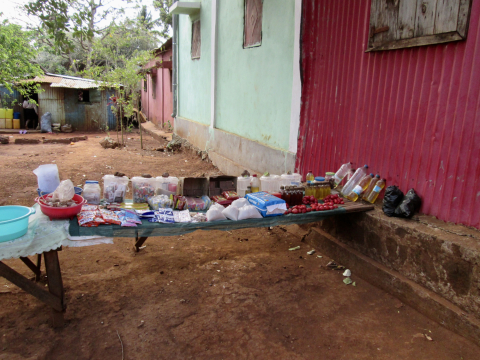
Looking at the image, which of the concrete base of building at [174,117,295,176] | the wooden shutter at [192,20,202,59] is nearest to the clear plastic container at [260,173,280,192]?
the concrete base of building at [174,117,295,176]

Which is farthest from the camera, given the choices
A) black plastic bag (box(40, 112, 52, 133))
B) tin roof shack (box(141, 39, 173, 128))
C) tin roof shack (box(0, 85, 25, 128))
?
tin roof shack (box(0, 85, 25, 128))

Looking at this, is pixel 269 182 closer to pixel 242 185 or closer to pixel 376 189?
pixel 242 185

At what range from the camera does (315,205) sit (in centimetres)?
375

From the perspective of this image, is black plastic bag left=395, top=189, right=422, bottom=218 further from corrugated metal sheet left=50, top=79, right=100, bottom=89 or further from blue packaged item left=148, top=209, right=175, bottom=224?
corrugated metal sheet left=50, top=79, right=100, bottom=89

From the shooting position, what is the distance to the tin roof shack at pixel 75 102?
55.2 ft

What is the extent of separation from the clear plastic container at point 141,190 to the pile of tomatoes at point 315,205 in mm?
1446

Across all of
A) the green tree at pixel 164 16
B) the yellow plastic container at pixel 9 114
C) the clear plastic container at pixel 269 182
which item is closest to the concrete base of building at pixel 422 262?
the clear plastic container at pixel 269 182

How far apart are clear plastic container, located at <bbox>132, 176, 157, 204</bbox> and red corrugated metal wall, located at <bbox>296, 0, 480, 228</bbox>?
2434 millimetres

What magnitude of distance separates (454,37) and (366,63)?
109cm

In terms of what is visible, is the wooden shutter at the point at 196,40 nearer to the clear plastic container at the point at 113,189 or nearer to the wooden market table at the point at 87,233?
the clear plastic container at the point at 113,189

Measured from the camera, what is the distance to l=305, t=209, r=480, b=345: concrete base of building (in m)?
2.77

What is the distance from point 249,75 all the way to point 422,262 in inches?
200

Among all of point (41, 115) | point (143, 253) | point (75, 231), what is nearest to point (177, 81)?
point (41, 115)

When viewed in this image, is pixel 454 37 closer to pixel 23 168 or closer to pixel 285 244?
pixel 285 244
